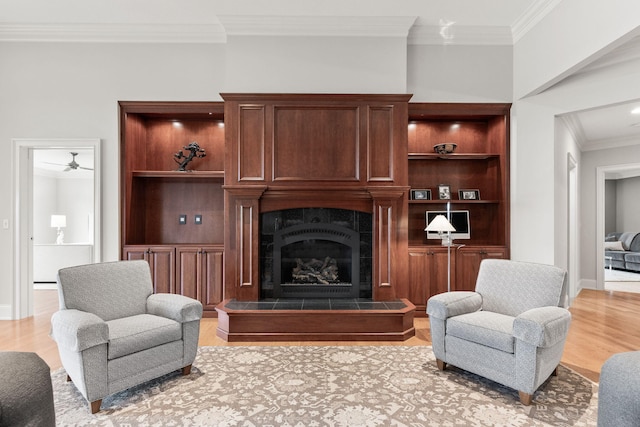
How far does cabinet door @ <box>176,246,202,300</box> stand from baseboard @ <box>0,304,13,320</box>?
2013 mm

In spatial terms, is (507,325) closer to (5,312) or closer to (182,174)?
(182,174)

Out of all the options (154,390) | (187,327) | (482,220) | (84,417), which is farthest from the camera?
(482,220)

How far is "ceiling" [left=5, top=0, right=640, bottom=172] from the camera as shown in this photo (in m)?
3.70

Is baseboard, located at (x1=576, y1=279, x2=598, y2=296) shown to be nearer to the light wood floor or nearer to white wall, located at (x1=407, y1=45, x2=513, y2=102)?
the light wood floor

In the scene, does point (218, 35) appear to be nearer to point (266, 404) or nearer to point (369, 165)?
point (369, 165)

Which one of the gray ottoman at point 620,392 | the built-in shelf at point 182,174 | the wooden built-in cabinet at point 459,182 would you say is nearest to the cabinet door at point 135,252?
the built-in shelf at point 182,174

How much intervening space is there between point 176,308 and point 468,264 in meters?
3.34

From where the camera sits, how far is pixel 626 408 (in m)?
1.43

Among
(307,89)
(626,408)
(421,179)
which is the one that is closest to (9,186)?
(307,89)

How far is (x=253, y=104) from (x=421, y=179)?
2382 mm

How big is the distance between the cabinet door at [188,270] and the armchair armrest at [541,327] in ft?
11.0

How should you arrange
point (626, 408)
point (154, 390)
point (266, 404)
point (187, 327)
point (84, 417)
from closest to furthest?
point (626, 408) → point (84, 417) → point (266, 404) → point (154, 390) → point (187, 327)

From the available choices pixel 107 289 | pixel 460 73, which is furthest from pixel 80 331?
pixel 460 73

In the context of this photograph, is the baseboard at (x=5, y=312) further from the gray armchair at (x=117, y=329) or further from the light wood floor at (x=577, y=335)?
the gray armchair at (x=117, y=329)
